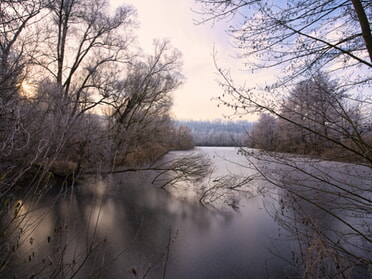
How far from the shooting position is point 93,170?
8453 mm

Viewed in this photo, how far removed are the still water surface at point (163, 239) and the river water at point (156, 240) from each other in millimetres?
17

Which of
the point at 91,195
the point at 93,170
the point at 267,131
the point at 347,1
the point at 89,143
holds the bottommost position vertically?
the point at 91,195

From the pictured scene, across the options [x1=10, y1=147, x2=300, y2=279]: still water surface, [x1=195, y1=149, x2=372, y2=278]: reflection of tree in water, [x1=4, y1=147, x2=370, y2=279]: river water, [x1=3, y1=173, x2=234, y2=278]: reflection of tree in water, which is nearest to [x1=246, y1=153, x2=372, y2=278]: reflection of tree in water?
[x1=195, y1=149, x2=372, y2=278]: reflection of tree in water

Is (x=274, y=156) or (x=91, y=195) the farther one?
(x=91, y=195)

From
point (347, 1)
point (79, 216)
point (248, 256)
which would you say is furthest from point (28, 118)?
point (347, 1)

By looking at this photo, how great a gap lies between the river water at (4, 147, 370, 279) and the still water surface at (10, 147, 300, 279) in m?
0.02

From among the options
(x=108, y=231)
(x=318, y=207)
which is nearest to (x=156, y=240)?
(x=108, y=231)

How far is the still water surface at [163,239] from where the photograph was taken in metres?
3.49

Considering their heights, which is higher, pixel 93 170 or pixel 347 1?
pixel 347 1

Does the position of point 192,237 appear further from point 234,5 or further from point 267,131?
point 234,5

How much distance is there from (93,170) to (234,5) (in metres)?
7.98

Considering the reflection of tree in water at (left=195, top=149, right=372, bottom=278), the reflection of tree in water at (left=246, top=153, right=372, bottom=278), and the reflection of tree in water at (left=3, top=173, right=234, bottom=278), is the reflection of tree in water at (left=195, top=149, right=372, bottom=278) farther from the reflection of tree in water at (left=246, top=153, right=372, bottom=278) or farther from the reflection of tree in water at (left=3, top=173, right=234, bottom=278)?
the reflection of tree in water at (left=3, top=173, right=234, bottom=278)

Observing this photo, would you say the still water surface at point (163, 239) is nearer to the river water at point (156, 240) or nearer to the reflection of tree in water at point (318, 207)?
the river water at point (156, 240)

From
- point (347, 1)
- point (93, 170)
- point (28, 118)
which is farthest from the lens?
point (93, 170)
